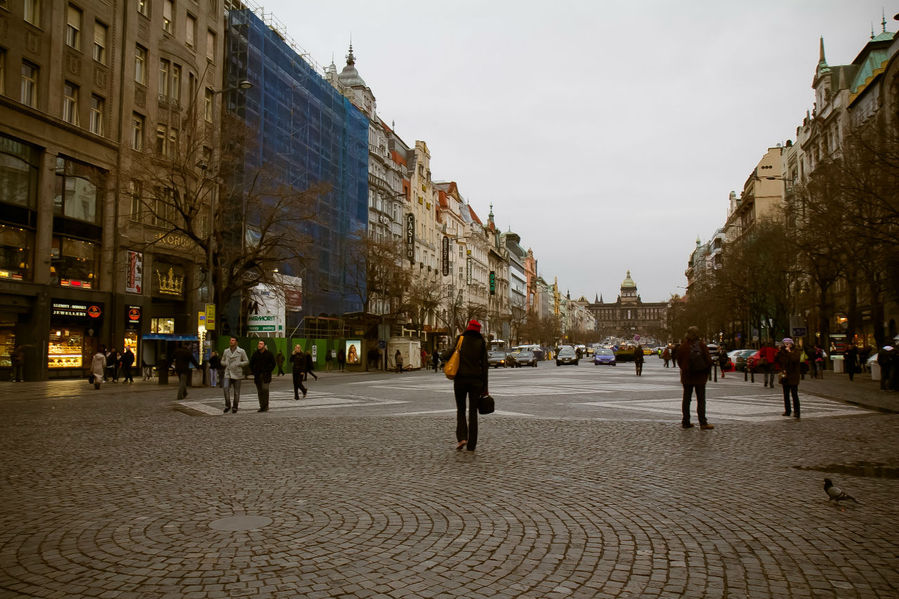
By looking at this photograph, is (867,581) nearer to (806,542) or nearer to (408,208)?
(806,542)

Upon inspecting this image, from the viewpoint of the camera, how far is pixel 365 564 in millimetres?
4633

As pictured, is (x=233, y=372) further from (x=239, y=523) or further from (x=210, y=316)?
(x=210, y=316)

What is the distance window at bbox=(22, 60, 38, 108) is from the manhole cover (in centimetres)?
2951

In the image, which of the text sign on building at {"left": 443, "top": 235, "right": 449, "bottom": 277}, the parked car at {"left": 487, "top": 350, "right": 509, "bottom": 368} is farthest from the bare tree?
the text sign on building at {"left": 443, "top": 235, "right": 449, "bottom": 277}

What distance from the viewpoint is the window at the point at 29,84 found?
94.8ft

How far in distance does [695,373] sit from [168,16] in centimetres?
3574

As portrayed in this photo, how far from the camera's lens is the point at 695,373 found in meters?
13.0

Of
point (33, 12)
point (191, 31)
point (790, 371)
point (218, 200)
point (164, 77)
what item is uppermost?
point (191, 31)

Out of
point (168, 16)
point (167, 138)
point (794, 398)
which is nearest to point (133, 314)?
point (167, 138)

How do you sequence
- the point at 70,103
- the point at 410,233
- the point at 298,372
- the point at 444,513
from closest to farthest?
the point at 444,513
the point at 298,372
the point at 70,103
the point at 410,233

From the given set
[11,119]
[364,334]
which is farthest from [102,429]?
[364,334]

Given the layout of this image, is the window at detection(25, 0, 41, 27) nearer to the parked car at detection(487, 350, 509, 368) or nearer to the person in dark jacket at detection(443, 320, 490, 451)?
the person in dark jacket at detection(443, 320, 490, 451)

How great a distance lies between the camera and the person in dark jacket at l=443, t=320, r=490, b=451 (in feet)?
32.2

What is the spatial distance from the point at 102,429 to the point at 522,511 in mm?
9540
